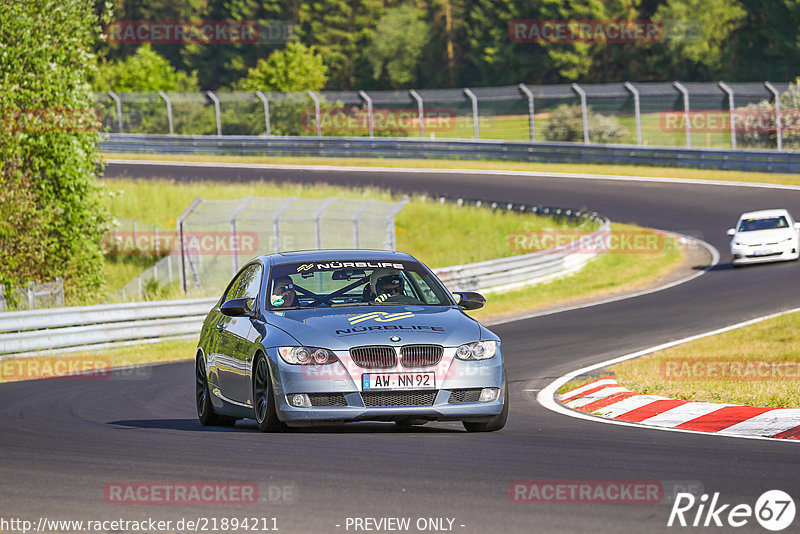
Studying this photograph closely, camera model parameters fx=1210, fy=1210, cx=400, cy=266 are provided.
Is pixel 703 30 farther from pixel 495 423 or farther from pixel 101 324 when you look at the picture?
pixel 495 423

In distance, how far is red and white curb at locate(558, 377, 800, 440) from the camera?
9.06 m

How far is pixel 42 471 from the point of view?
7586 mm

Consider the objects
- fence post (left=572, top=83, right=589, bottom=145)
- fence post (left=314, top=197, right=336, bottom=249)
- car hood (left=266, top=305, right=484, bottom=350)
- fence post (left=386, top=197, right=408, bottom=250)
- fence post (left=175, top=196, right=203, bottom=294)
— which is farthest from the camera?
fence post (left=572, top=83, right=589, bottom=145)

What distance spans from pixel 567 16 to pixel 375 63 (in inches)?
709

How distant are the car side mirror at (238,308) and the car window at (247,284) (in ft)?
0.68

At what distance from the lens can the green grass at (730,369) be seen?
1132 centimetres

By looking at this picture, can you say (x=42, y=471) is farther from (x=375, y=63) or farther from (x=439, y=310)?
(x=375, y=63)

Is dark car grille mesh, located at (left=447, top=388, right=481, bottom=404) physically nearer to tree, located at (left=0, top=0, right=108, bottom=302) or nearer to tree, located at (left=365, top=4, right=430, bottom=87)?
tree, located at (left=0, top=0, right=108, bottom=302)

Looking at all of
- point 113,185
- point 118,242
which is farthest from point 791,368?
point 113,185

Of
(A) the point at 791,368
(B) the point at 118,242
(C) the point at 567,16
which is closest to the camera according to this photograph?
(A) the point at 791,368

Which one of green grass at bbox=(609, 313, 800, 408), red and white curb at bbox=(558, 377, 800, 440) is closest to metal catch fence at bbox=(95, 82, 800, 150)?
green grass at bbox=(609, 313, 800, 408)

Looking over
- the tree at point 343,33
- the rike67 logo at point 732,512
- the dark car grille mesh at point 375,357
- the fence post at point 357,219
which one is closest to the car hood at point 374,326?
the dark car grille mesh at point 375,357

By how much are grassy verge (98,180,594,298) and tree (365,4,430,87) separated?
2240 inches

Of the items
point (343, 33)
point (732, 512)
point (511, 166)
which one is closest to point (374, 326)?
point (732, 512)
